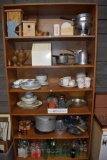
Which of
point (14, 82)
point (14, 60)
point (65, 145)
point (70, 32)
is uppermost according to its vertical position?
point (70, 32)

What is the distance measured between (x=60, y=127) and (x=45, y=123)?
0.24 m

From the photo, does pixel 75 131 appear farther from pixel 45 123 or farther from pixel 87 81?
pixel 87 81

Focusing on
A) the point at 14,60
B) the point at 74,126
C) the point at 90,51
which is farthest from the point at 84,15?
the point at 74,126

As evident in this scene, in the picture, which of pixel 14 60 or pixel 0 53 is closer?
pixel 14 60

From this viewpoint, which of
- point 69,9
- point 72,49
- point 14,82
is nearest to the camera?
point 69,9

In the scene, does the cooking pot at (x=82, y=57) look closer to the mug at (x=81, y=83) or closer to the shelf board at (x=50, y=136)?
the mug at (x=81, y=83)

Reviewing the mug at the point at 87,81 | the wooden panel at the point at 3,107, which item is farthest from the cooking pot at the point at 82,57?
the wooden panel at the point at 3,107

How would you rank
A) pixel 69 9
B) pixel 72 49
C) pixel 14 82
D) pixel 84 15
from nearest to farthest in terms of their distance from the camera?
pixel 84 15
pixel 69 9
pixel 14 82
pixel 72 49

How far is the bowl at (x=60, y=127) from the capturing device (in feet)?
6.01

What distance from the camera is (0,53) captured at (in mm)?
1825

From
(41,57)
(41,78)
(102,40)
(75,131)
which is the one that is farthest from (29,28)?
(75,131)

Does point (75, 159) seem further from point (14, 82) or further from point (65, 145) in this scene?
point (14, 82)

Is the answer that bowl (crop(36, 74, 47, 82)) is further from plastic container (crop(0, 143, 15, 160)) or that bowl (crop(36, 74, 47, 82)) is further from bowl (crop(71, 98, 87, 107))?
plastic container (crop(0, 143, 15, 160))

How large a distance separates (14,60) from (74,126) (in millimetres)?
1067
